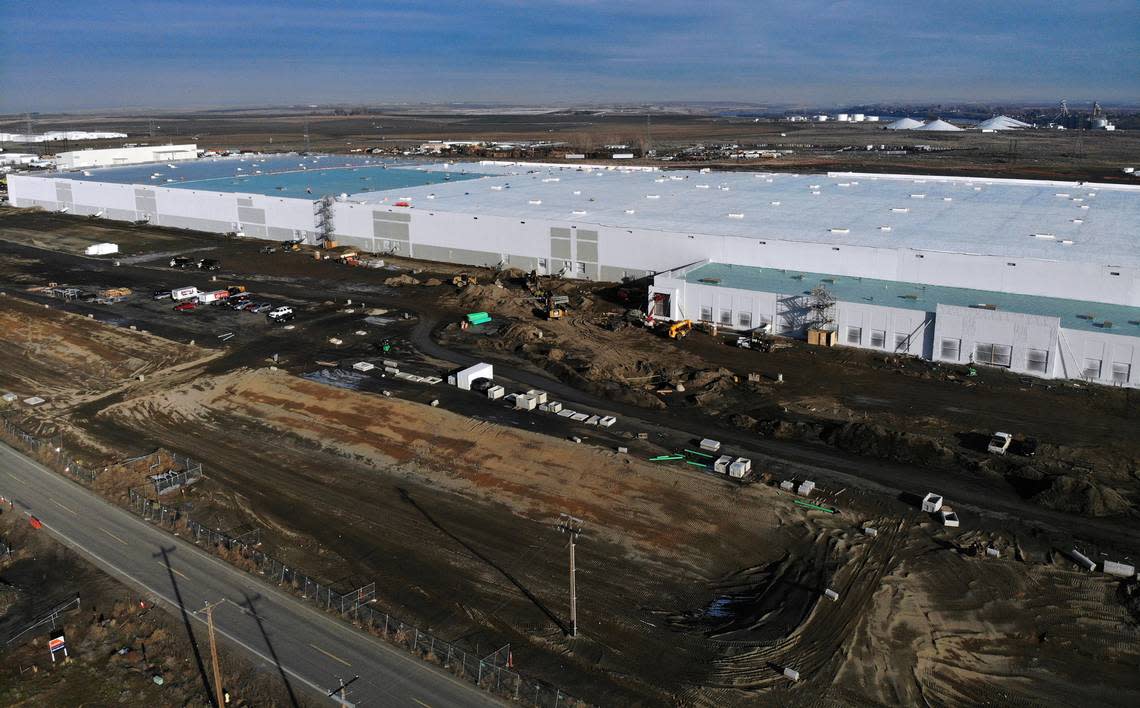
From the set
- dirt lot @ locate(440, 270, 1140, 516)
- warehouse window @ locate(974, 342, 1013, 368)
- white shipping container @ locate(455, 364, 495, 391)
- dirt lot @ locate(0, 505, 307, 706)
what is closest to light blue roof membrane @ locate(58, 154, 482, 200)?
dirt lot @ locate(440, 270, 1140, 516)

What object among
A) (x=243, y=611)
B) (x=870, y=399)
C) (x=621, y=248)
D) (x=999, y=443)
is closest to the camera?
(x=243, y=611)

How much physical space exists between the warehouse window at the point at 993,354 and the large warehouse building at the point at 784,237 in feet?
0.22

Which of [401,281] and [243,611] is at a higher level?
[401,281]

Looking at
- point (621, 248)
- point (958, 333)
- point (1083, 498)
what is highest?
point (621, 248)

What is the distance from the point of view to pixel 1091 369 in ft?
123

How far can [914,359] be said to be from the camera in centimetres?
4119

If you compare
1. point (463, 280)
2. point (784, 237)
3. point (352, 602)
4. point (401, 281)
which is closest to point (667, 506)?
point (352, 602)

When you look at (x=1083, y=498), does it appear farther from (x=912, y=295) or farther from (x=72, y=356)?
(x=72, y=356)

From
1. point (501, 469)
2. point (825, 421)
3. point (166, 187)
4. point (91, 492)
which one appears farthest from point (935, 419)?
point (166, 187)

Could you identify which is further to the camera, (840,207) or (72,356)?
(840,207)

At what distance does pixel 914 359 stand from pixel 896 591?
21.3 m

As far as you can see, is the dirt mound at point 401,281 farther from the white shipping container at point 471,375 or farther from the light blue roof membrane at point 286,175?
the light blue roof membrane at point 286,175

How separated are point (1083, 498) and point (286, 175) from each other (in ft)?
290

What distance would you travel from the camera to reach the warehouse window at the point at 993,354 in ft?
129
